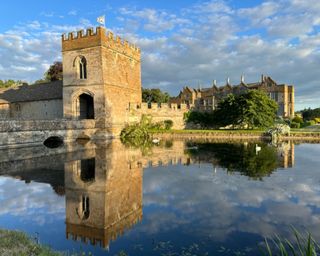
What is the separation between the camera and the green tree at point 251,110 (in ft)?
118

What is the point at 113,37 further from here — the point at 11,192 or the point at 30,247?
the point at 30,247

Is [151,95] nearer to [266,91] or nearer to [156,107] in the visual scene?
[266,91]

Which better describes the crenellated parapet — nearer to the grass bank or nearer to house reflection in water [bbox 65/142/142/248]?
house reflection in water [bbox 65/142/142/248]

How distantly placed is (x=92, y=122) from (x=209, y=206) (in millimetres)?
24081

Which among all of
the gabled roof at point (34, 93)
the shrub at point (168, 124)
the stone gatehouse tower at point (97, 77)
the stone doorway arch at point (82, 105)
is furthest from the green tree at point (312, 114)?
the gabled roof at point (34, 93)

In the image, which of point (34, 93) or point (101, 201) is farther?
point (34, 93)

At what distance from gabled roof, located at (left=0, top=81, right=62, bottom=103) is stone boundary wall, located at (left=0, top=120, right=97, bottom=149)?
866 centimetres

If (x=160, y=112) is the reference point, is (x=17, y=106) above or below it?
above

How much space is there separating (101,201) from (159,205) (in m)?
1.76

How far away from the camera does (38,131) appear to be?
2462cm

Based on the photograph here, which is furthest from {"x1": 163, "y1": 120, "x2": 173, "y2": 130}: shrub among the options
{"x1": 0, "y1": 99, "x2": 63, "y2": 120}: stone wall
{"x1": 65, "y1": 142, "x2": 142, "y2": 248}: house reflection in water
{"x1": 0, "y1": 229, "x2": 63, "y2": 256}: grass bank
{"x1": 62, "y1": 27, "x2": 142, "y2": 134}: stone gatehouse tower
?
{"x1": 0, "y1": 229, "x2": 63, "y2": 256}: grass bank

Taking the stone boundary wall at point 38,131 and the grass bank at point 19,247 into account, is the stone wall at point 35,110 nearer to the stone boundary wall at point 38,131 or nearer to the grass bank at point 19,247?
the stone boundary wall at point 38,131

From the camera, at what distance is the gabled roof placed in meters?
37.2

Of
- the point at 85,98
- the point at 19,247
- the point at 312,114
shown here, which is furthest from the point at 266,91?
the point at 19,247
